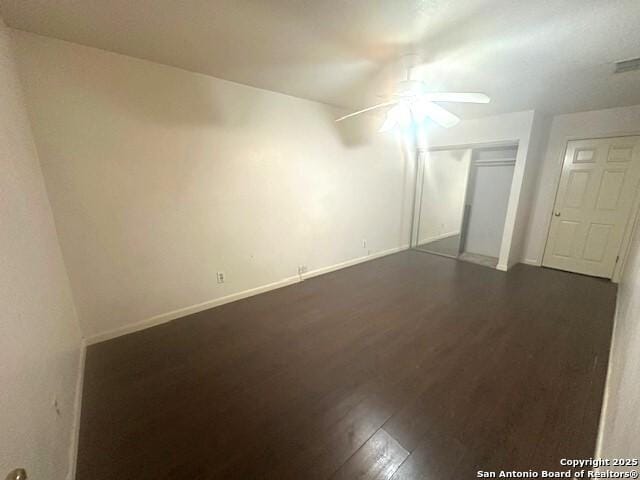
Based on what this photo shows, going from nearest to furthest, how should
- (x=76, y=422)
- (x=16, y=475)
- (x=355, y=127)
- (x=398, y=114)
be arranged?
(x=16, y=475), (x=76, y=422), (x=398, y=114), (x=355, y=127)

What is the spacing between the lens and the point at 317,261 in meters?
3.62

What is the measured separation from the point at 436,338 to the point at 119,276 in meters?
2.84

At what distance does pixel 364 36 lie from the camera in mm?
1683

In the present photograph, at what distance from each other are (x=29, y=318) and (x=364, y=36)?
242 centimetres

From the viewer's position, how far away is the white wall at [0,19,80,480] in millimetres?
847

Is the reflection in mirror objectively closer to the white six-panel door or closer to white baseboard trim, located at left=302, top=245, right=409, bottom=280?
white baseboard trim, located at left=302, top=245, right=409, bottom=280

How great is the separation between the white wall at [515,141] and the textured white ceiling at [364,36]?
34.9 inches

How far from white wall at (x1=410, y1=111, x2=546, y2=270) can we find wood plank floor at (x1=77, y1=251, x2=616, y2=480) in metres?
1.23

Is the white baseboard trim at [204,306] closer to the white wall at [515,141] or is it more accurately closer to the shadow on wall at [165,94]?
the shadow on wall at [165,94]

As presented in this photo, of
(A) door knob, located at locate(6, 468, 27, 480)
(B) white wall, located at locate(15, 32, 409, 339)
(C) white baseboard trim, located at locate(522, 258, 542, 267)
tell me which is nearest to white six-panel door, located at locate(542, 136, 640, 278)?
(C) white baseboard trim, located at locate(522, 258, 542, 267)

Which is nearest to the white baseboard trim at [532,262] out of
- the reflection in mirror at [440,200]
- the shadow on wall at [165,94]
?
the reflection in mirror at [440,200]

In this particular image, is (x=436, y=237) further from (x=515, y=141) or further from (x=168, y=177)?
(x=168, y=177)

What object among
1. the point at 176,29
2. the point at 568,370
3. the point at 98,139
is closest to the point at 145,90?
the point at 98,139

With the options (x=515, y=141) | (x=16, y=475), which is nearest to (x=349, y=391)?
(x=16, y=475)
